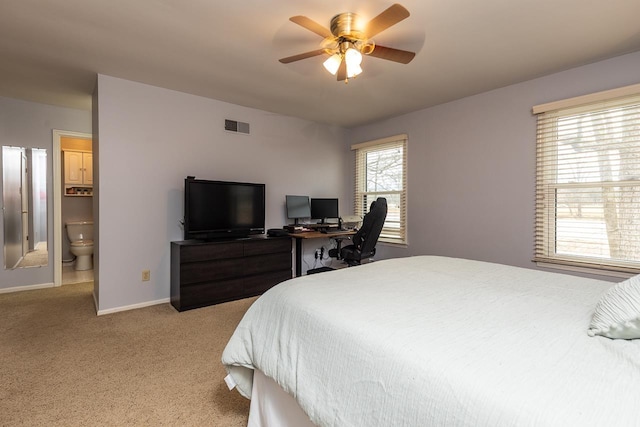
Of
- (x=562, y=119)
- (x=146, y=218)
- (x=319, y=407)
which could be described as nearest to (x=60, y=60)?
(x=146, y=218)

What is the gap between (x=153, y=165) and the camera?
3.28 meters

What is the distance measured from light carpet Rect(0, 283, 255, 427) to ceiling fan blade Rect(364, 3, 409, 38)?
91.0 inches

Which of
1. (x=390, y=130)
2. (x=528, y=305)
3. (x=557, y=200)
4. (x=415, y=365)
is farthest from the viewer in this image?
(x=390, y=130)

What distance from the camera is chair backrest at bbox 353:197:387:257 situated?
3413mm

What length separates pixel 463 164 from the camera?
3.52 m

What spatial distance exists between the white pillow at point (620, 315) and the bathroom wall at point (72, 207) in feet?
21.3

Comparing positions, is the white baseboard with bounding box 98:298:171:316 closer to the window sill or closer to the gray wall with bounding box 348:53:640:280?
the gray wall with bounding box 348:53:640:280

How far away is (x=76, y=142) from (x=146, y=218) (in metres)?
3.37

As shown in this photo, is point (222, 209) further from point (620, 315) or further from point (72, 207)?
point (72, 207)

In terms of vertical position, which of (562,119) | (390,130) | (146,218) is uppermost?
(390,130)

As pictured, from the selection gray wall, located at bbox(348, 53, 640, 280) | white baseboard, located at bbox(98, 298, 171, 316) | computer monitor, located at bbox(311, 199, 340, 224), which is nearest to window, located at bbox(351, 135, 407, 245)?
gray wall, located at bbox(348, 53, 640, 280)

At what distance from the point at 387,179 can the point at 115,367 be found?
12.3 feet

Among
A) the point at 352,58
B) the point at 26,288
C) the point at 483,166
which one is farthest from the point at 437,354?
the point at 26,288

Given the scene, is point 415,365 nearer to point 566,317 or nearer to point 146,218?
point 566,317
